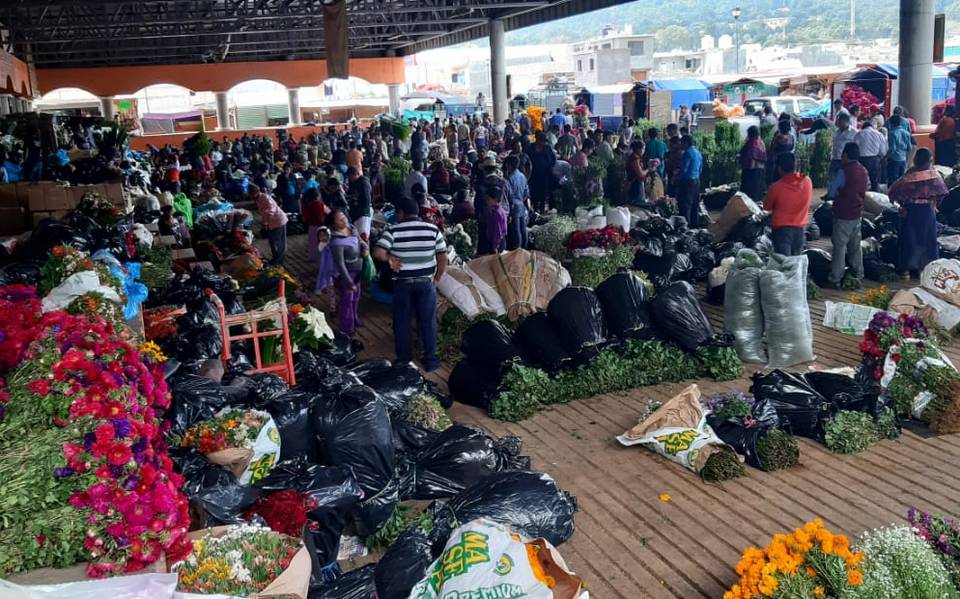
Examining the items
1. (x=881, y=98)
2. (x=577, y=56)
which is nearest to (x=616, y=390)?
(x=881, y=98)

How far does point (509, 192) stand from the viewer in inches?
416

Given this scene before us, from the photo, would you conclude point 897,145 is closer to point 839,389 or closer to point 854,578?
point 839,389

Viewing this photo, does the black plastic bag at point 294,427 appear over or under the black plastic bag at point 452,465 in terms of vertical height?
over

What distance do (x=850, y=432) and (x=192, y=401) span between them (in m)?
3.95

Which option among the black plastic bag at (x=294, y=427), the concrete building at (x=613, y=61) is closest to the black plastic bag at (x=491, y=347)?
the black plastic bag at (x=294, y=427)

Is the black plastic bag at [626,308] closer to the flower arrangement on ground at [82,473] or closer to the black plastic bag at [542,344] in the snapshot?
the black plastic bag at [542,344]

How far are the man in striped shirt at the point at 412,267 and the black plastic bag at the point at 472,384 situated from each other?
482mm

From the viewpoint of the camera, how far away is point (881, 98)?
71.3 ft

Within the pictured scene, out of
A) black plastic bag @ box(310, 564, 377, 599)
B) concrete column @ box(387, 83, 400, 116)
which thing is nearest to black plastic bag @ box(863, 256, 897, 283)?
black plastic bag @ box(310, 564, 377, 599)

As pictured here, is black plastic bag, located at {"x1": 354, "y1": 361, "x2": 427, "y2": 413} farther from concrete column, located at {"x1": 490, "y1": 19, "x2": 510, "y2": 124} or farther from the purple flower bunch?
concrete column, located at {"x1": 490, "y1": 19, "x2": 510, "y2": 124}

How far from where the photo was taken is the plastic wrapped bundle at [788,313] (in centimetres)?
679

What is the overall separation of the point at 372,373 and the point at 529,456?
1.26m

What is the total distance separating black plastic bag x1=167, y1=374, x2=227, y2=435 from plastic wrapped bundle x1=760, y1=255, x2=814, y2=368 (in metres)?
4.23

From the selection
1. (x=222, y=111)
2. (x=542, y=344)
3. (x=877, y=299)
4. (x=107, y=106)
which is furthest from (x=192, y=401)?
(x=222, y=111)
